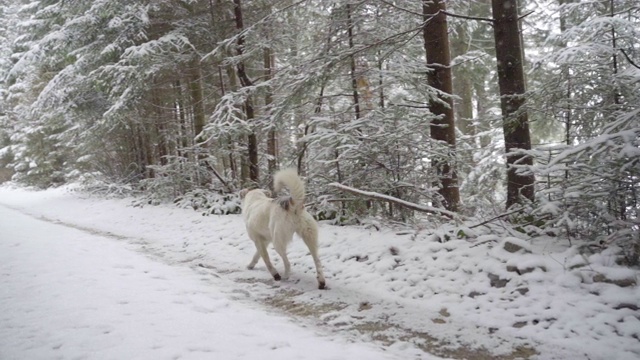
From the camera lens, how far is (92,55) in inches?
499

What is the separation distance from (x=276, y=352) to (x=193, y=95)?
1227cm

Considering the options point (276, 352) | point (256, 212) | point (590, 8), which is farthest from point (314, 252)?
point (590, 8)

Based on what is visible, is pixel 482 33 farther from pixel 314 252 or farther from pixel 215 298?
pixel 215 298

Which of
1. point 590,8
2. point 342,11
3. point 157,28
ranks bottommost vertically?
point 590,8

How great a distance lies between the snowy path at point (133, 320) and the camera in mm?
2865

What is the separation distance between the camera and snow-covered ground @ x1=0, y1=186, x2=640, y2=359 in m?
2.97

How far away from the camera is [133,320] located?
3410 millimetres

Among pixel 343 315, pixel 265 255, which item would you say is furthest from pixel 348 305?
pixel 265 255

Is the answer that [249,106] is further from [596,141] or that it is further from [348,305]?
[596,141]

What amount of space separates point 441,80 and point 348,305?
475 centimetres

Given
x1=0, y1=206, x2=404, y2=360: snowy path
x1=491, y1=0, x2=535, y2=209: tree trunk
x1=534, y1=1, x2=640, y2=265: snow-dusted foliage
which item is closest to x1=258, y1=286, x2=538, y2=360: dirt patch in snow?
x1=0, y1=206, x2=404, y2=360: snowy path

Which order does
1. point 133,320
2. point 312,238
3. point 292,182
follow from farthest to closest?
point 312,238, point 292,182, point 133,320

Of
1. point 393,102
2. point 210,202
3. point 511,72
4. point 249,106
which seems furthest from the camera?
point 210,202

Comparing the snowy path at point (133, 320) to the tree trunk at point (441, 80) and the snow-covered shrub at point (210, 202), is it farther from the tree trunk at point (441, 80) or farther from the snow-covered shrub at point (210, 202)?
the snow-covered shrub at point (210, 202)
